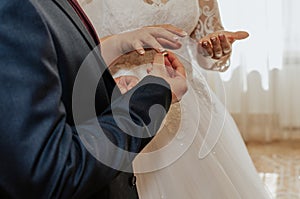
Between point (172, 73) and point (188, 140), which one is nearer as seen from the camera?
point (172, 73)

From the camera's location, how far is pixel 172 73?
0.76 meters

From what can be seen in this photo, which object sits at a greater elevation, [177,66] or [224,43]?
[177,66]

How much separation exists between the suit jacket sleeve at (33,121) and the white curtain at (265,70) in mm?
2219

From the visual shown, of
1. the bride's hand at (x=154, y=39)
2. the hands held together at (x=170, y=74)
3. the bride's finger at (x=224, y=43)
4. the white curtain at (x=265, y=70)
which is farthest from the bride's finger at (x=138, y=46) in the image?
the white curtain at (x=265, y=70)

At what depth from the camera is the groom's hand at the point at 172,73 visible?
0.73 meters

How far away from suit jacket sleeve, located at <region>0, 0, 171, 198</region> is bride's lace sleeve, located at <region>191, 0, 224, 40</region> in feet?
2.90

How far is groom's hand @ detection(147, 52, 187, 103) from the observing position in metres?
0.73

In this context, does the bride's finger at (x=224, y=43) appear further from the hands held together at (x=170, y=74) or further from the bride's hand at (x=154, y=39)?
the hands held together at (x=170, y=74)

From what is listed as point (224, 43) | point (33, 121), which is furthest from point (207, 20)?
point (33, 121)

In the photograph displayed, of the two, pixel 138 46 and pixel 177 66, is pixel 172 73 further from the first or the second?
pixel 138 46

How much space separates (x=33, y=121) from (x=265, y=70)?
91.8 inches

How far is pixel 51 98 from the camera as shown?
21.3 inches

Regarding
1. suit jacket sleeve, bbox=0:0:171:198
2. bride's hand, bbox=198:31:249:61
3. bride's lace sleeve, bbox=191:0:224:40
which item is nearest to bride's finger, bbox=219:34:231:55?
bride's hand, bbox=198:31:249:61

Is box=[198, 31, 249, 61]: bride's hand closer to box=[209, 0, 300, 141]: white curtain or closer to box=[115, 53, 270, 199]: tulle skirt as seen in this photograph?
box=[115, 53, 270, 199]: tulle skirt
